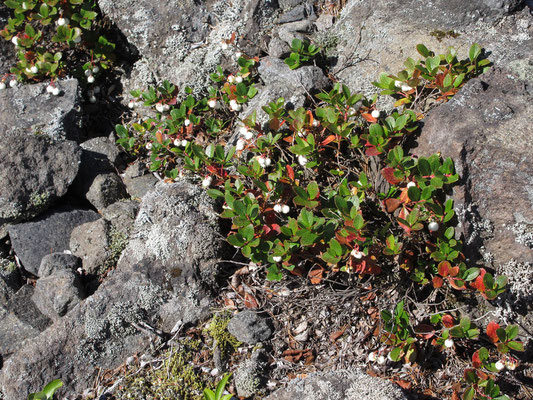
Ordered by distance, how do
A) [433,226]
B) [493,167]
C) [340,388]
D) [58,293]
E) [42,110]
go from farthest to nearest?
[42,110], [58,293], [493,167], [433,226], [340,388]

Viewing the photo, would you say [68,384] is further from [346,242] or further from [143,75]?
[143,75]

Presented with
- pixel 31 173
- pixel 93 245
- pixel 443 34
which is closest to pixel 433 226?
pixel 443 34

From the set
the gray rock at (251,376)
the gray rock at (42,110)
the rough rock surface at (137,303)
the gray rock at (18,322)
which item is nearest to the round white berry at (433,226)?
the gray rock at (251,376)

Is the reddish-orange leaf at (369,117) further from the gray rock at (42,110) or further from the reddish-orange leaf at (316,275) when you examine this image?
the gray rock at (42,110)

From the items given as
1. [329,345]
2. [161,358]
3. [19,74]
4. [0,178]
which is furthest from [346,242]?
[19,74]

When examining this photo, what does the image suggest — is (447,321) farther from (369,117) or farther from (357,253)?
(369,117)

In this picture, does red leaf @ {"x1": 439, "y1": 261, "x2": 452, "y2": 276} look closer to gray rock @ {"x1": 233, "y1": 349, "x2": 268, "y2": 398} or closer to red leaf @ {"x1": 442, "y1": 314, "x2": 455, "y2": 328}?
red leaf @ {"x1": 442, "y1": 314, "x2": 455, "y2": 328}
